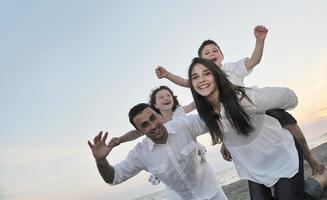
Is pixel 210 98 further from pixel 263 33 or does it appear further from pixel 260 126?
pixel 263 33

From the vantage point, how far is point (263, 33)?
4.95 meters

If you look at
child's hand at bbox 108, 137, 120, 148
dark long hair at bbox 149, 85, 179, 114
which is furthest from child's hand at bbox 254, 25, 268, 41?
child's hand at bbox 108, 137, 120, 148

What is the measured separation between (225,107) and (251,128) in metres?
0.32

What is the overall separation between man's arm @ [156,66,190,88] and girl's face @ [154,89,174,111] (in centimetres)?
51

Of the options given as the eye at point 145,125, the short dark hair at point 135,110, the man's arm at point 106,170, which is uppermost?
the short dark hair at point 135,110

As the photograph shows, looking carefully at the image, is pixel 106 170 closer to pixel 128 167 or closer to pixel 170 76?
pixel 128 167

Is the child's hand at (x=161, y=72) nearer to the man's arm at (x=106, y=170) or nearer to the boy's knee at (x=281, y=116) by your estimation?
the man's arm at (x=106, y=170)

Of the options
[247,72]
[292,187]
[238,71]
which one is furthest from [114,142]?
[292,187]

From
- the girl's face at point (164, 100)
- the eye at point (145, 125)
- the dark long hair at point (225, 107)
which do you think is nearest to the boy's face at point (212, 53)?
the girl's face at point (164, 100)

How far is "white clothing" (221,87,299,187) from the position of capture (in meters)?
4.03

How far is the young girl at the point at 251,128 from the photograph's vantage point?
156 inches

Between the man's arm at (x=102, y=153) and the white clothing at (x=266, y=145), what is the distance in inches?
65.1

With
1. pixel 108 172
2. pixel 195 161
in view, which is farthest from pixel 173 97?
pixel 108 172

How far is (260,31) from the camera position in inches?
193
